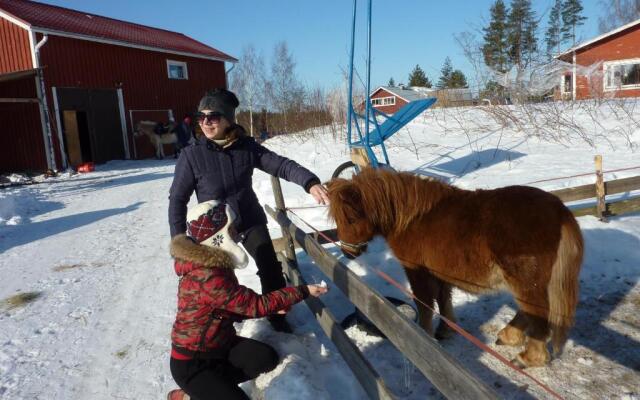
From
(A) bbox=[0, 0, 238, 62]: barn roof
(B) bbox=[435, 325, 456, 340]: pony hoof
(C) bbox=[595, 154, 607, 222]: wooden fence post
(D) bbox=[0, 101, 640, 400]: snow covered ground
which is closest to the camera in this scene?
(D) bbox=[0, 101, 640, 400]: snow covered ground

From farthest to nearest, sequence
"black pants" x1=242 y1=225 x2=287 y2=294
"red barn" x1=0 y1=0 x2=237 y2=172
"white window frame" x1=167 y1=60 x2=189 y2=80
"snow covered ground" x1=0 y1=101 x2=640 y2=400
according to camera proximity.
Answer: "white window frame" x1=167 y1=60 x2=189 y2=80 < "red barn" x1=0 y1=0 x2=237 y2=172 < "black pants" x1=242 y1=225 x2=287 y2=294 < "snow covered ground" x1=0 y1=101 x2=640 y2=400

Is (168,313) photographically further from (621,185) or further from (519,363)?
(621,185)

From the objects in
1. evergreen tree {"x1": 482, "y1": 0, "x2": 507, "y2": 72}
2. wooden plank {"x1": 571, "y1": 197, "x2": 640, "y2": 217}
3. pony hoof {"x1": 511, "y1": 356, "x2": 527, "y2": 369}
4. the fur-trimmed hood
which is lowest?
pony hoof {"x1": 511, "y1": 356, "x2": 527, "y2": 369}

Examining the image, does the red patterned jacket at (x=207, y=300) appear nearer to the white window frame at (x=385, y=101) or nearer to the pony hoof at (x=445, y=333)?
the pony hoof at (x=445, y=333)

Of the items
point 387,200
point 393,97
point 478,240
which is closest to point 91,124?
point 387,200

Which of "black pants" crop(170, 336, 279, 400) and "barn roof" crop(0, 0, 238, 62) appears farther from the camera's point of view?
"barn roof" crop(0, 0, 238, 62)

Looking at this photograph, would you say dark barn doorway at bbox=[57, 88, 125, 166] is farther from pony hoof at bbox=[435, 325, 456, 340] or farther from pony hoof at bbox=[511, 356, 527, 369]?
pony hoof at bbox=[511, 356, 527, 369]

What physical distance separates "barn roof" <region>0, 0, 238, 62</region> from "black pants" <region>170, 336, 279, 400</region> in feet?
54.4

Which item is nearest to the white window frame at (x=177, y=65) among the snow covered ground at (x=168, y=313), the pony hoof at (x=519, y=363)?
the snow covered ground at (x=168, y=313)

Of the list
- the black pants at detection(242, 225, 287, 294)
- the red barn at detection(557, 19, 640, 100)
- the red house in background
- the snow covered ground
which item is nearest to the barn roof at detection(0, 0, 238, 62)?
the snow covered ground

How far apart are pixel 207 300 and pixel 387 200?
146 cm

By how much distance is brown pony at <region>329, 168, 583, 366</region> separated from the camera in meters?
2.50

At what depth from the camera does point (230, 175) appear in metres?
2.96

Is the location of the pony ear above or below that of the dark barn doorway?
below
